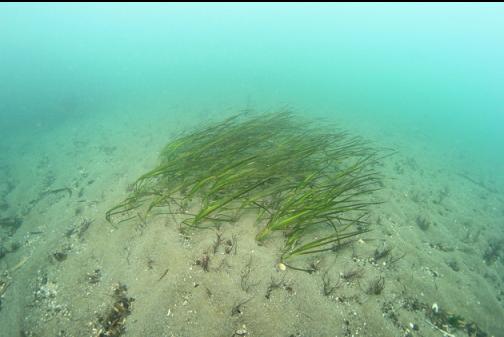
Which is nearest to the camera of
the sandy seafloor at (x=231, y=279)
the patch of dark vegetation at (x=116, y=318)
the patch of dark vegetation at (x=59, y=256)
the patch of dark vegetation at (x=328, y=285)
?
the patch of dark vegetation at (x=116, y=318)

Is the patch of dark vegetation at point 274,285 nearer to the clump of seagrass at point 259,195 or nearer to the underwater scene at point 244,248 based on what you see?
the underwater scene at point 244,248

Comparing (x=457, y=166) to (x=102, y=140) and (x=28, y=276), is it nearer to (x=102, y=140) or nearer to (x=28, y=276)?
(x=28, y=276)

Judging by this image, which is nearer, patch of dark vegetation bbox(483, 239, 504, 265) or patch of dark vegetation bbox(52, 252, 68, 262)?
patch of dark vegetation bbox(52, 252, 68, 262)

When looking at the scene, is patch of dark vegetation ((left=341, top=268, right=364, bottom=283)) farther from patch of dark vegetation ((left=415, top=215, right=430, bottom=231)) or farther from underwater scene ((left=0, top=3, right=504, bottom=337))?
patch of dark vegetation ((left=415, top=215, right=430, bottom=231))

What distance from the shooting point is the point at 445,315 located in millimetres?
2975

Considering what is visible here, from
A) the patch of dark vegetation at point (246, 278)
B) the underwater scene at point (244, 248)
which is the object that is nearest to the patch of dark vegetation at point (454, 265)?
the underwater scene at point (244, 248)

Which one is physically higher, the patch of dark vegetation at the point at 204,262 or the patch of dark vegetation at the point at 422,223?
the patch of dark vegetation at the point at 204,262

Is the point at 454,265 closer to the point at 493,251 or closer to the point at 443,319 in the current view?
the point at 443,319

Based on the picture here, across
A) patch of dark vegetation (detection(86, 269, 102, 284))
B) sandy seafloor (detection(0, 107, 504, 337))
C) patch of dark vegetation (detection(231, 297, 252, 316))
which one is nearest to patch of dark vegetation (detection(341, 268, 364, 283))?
sandy seafloor (detection(0, 107, 504, 337))

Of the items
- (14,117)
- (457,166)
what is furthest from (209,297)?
(14,117)

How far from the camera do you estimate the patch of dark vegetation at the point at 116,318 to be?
249 centimetres

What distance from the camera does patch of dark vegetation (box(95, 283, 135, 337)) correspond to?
2.49 metres

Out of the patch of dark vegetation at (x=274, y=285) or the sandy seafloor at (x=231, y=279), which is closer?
the sandy seafloor at (x=231, y=279)

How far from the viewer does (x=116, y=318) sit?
256 centimetres
